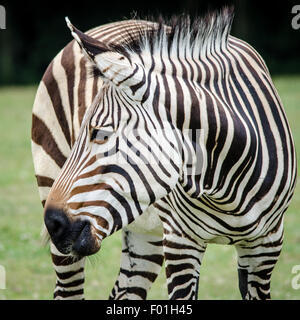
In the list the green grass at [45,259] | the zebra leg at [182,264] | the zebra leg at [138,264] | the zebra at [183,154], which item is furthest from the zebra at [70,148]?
the zebra at [183,154]

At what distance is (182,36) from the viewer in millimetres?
3584

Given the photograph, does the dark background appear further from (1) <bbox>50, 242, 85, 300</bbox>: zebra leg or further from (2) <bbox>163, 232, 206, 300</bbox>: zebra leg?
(2) <bbox>163, 232, 206, 300</bbox>: zebra leg

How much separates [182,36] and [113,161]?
85 centimetres

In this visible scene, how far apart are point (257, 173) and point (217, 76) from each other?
61 cm

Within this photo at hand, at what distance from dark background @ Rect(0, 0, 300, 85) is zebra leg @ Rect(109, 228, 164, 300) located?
19633 millimetres

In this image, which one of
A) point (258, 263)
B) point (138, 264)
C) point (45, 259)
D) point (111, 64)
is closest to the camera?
point (111, 64)

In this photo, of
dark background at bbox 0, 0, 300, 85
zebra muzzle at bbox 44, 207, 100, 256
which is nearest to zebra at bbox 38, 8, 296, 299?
zebra muzzle at bbox 44, 207, 100, 256

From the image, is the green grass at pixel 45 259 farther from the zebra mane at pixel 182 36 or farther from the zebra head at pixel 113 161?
the zebra mane at pixel 182 36

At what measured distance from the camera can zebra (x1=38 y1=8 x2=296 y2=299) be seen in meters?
3.26

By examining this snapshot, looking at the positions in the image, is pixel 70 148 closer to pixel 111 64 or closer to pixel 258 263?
pixel 258 263

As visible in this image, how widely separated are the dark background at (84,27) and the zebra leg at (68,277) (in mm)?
19986

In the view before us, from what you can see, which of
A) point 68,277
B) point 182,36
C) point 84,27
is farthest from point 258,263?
point 84,27

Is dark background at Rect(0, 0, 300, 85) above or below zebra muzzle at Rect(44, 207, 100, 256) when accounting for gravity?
below

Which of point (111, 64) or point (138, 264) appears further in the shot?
point (138, 264)
